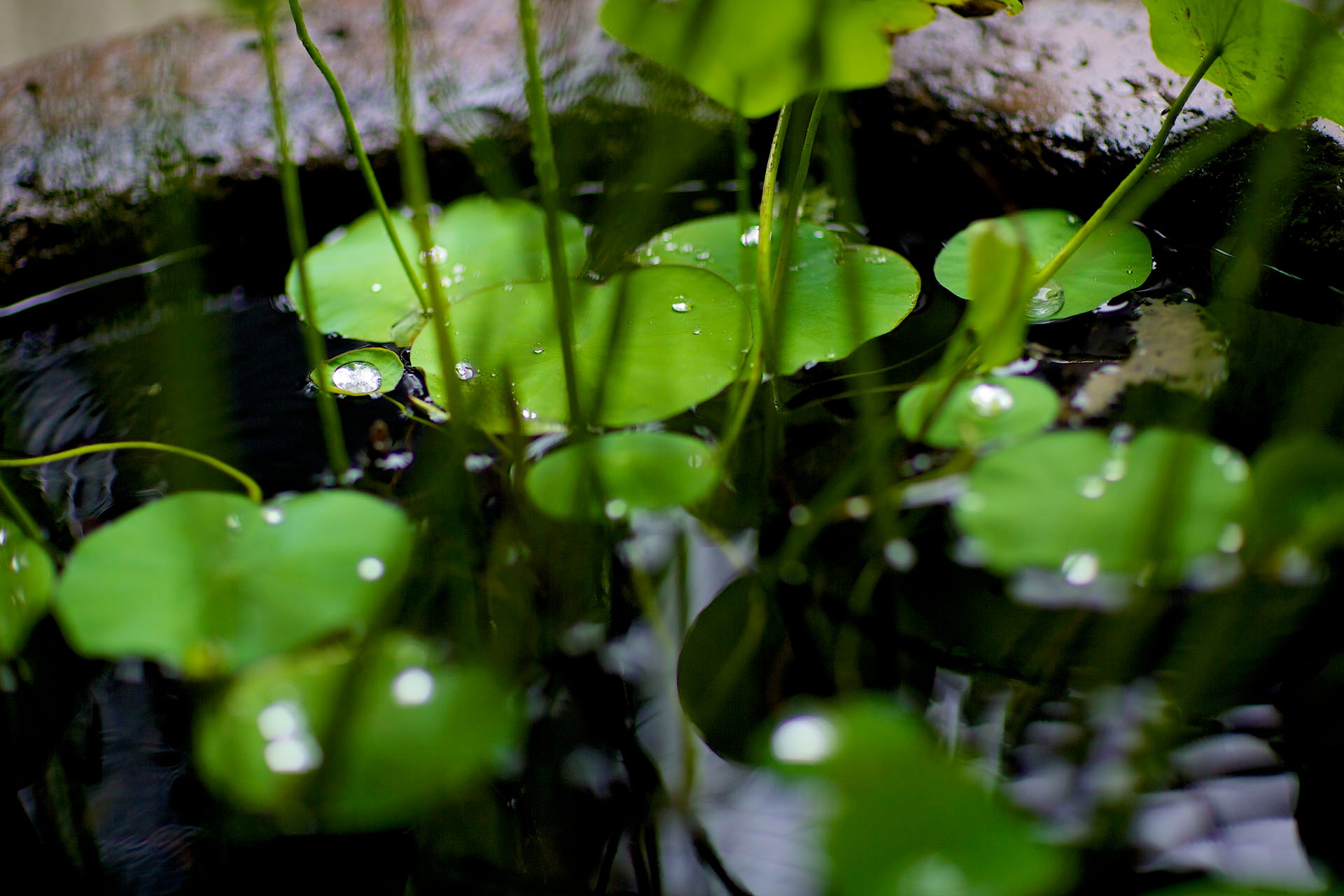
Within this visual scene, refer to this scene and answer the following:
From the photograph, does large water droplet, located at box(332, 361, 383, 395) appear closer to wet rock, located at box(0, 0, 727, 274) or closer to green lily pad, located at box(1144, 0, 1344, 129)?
wet rock, located at box(0, 0, 727, 274)

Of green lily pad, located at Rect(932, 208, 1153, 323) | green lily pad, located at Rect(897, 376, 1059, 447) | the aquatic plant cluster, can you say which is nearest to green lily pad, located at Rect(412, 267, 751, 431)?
the aquatic plant cluster

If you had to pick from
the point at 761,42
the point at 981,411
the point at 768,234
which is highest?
the point at 761,42

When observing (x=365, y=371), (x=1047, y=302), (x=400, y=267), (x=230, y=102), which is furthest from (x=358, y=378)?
(x=1047, y=302)

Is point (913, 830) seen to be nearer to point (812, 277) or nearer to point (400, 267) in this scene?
point (812, 277)

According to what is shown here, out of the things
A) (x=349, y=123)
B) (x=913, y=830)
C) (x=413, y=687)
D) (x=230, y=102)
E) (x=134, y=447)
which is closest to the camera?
(x=913, y=830)

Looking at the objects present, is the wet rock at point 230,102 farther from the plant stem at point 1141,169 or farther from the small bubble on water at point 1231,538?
the small bubble on water at point 1231,538

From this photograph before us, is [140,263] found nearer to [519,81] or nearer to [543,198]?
[519,81]

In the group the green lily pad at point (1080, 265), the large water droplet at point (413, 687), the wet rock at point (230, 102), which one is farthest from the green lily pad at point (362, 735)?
the wet rock at point (230, 102)
